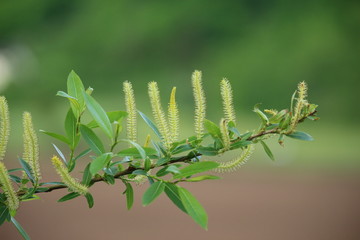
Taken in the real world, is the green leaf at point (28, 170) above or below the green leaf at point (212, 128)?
below

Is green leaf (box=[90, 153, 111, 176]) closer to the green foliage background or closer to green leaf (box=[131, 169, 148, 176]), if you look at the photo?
green leaf (box=[131, 169, 148, 176])

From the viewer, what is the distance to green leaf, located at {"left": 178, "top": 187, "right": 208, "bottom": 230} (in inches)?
6.8

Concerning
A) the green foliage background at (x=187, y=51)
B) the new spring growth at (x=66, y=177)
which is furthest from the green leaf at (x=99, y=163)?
the green foliage background at (x=187, y=51)

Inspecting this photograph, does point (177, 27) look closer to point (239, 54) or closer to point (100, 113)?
point (239, 54)

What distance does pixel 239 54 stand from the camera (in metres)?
2.13

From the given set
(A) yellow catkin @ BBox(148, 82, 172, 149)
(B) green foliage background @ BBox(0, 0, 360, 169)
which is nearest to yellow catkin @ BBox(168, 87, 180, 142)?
(A) yellow catkin @ BBox(148, 82, 172, 149)

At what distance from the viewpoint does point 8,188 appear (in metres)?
0.17

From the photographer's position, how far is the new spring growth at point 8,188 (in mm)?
167

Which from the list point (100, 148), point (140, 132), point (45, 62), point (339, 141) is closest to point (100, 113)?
point (100, 148)

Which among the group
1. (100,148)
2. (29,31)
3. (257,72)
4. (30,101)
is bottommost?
(100,148)


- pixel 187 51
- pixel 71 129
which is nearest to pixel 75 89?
pixel 71 129

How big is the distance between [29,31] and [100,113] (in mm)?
2098

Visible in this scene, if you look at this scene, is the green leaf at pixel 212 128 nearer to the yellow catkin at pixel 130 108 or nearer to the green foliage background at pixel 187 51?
the yellow catkin at pixel 130 108

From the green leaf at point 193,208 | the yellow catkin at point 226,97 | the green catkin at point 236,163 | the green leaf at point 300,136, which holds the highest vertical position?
the yellow catkin at point 226,97
